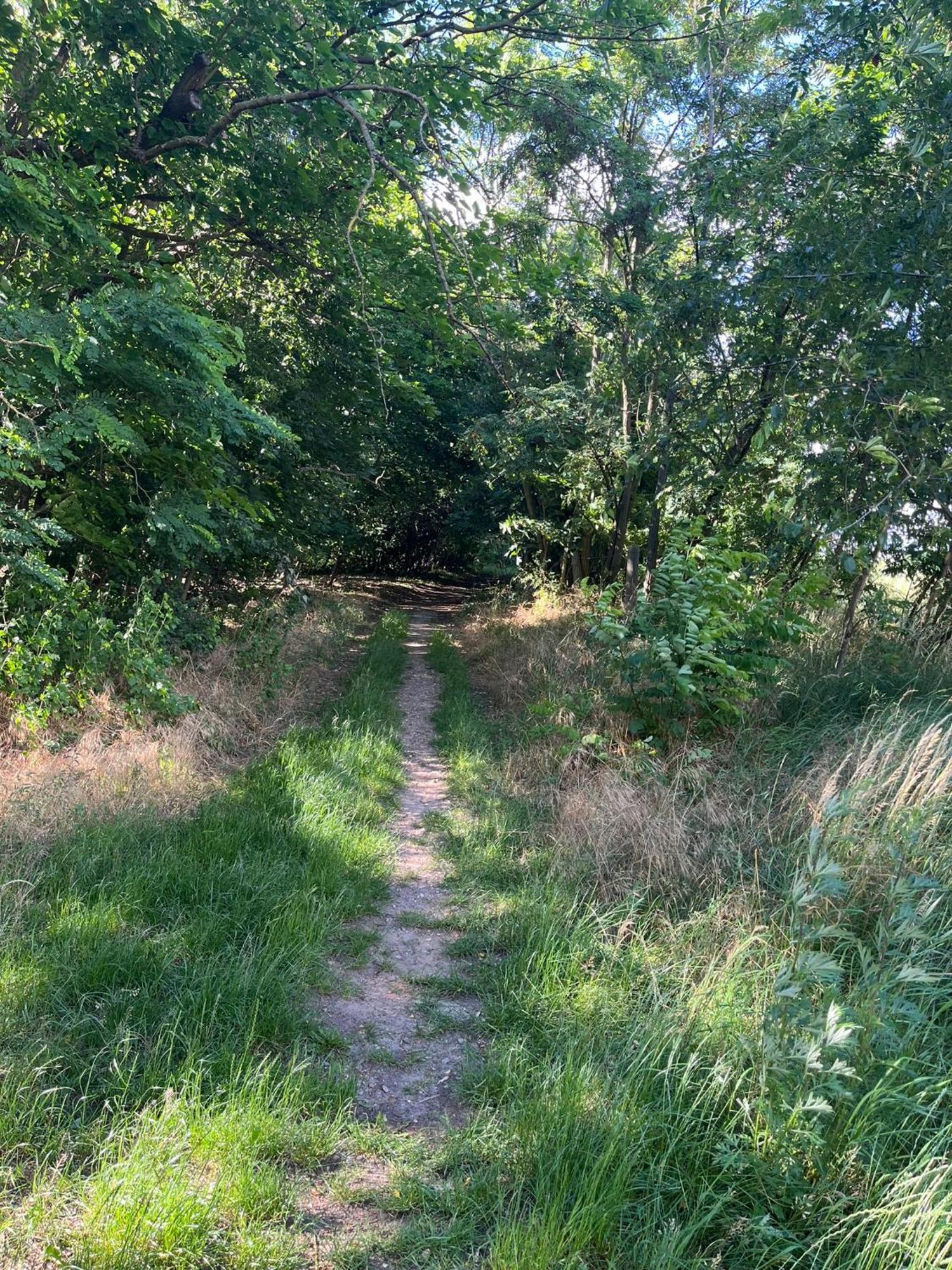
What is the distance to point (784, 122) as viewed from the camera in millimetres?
5922

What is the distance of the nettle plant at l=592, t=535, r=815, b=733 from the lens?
5.45 metres

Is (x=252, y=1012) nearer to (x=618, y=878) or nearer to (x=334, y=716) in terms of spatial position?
(x=618, y=878)

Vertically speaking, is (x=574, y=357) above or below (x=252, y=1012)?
above

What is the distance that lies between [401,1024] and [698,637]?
3240mm

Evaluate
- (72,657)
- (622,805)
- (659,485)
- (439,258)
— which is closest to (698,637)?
(622,805)

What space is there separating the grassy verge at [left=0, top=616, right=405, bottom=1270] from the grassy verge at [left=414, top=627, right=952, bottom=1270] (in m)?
0.54

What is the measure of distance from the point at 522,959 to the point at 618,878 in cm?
76

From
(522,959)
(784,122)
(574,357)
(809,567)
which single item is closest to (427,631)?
(574,357)

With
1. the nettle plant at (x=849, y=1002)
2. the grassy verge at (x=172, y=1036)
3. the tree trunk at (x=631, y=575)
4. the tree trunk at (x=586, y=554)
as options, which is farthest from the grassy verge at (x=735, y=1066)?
the tree trunk at (x=586, y=554)

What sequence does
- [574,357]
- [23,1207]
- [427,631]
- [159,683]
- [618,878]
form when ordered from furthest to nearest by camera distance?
1. [427,631]
2. [574,357]
3. [159,683]
4. [618,878]
5. [23,1207]

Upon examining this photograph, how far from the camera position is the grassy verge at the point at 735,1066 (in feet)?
7.01

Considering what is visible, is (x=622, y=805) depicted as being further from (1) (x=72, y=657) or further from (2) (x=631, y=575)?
(2) (x=631, y=575)

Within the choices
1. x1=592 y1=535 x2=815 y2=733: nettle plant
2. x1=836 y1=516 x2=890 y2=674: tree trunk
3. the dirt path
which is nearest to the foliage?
x1=836 y1=516 x2=890 y2=674: tree trunk

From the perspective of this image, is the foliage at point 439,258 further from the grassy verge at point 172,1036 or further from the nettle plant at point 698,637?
the grassy verge at point 172,1036
